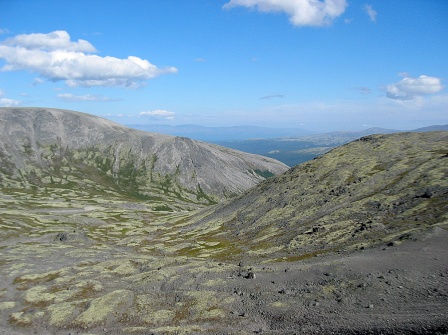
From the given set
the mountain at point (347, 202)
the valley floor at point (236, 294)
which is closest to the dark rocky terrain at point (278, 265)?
the valley floor at point (236, 294)

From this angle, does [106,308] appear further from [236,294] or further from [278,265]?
[278,265]

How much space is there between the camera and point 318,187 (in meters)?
134

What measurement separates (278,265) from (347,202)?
49.2m

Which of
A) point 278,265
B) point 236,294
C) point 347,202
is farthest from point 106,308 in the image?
point 347,202

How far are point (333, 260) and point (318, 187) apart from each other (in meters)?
69.8

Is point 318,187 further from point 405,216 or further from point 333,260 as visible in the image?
point 333,260

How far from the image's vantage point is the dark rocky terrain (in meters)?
50.0

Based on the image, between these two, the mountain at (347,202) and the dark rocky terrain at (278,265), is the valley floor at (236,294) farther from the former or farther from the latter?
the mountain at (347,202)

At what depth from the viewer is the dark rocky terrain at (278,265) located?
50.0m

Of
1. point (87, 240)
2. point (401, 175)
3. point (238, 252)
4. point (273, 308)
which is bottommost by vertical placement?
point (87, 240)

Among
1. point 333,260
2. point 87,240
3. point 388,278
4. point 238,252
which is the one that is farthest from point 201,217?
point 388,278

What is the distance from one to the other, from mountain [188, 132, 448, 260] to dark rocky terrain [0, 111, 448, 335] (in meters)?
0.63

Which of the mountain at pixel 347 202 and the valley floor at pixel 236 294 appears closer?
the valley floor at pixel 236 294

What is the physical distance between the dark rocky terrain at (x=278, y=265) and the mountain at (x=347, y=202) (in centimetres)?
63
